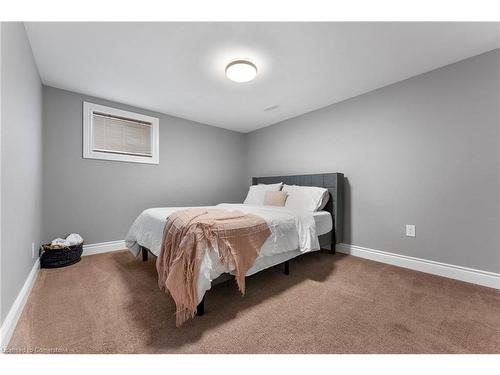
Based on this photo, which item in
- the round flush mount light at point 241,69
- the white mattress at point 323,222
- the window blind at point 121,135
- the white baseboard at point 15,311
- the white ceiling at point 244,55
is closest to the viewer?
the white baseboard at point 15,311

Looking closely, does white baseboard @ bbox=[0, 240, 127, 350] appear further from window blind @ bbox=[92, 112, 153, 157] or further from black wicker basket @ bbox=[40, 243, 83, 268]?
window blind @ bbox=[92, 112, 153, 157]

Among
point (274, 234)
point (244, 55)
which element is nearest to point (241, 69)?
point (244, 55)

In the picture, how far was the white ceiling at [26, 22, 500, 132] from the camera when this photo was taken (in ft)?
5.45

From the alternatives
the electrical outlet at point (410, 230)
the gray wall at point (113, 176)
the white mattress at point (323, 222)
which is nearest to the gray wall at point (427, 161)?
the electrical outlet at point (410, 230)

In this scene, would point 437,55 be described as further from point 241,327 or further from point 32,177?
point 32,177

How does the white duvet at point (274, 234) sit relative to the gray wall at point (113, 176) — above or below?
below

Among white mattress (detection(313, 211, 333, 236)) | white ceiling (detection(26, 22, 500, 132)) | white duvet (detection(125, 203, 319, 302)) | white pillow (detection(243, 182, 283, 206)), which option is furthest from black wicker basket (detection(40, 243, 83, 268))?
white mattress (detection(313, 211, 333, 236))

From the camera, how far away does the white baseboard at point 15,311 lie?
1.16 meters

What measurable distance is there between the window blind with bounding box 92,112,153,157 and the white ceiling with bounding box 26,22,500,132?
0.34 meters

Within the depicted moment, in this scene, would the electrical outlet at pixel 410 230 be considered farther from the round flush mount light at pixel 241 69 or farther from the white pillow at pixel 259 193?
the round flush mount light at pixel 241 69

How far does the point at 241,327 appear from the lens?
4.35ft

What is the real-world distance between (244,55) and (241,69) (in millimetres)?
128

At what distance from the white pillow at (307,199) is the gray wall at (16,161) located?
8.59 ft
